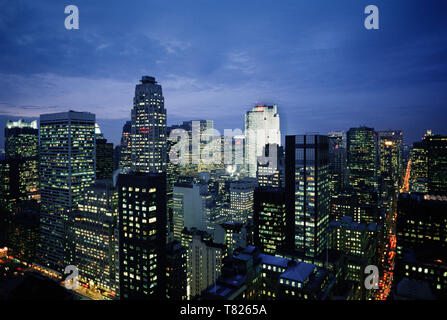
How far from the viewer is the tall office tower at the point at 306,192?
59000mm

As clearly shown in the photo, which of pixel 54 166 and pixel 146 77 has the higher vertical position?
pixel 146 77

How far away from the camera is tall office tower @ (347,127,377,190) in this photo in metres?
142

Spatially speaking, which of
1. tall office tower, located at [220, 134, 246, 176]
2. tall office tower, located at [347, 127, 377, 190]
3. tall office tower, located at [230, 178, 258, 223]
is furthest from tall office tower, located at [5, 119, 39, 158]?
tall office tower, located at [347, 127, 377, 190]

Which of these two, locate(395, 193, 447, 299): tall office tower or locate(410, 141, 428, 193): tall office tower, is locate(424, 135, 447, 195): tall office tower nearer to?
locate(410, 141, 428, 193): tall office tower

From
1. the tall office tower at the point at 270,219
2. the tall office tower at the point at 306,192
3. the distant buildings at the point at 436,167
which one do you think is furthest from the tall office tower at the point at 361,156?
the tall office tower at the point at 306,192

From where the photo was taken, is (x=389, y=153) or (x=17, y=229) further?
(x=389, y=153)

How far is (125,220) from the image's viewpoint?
1614 inches

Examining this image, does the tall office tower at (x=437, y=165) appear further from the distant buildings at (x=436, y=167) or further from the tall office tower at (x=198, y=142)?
the tall office tower at (x=198, y=142)

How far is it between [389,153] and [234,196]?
106669mm

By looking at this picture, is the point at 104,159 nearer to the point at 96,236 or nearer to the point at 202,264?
the point at 96,236

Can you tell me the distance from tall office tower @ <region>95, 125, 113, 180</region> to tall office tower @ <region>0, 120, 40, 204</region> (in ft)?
87.9
